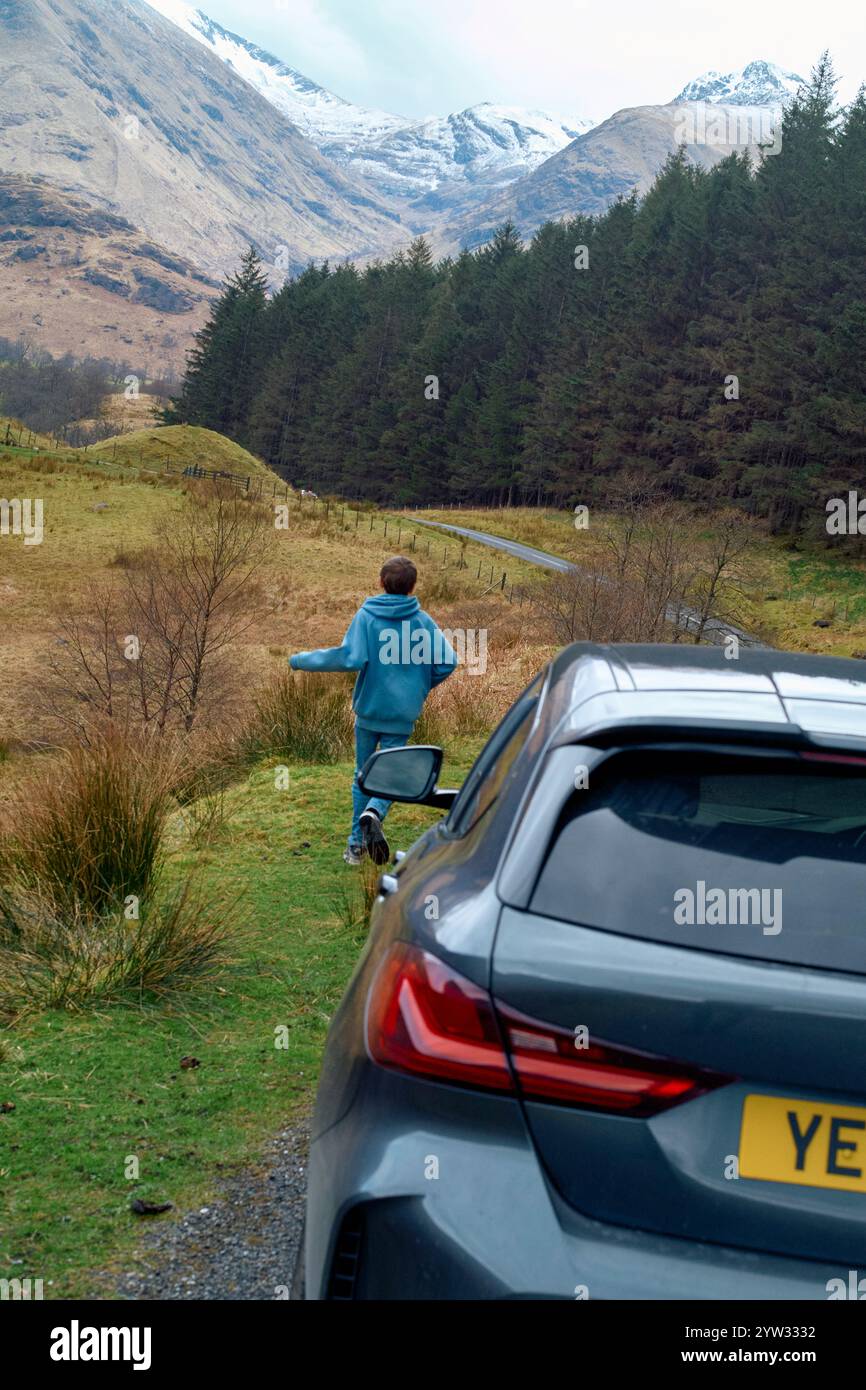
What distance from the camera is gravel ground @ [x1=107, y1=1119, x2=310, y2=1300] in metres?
3.06

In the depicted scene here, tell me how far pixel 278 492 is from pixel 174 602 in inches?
1768

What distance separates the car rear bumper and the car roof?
68cm

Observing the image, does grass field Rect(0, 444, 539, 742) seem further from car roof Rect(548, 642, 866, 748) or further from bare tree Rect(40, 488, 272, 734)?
car roof Rect(548, 642, 866, 748)

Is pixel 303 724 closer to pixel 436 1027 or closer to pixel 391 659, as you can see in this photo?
pixel 391 659

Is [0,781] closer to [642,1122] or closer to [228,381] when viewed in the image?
[642,1122]

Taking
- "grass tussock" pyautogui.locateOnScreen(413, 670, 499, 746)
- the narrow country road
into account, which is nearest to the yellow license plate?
"grass tussock" pyautogui.locateOnScreen(413, 670, 499, 746)

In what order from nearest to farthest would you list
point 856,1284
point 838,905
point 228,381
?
point 856,1284
point 838,905
point 228,381

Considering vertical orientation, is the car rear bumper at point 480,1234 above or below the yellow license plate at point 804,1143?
below

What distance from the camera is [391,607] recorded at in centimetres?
678

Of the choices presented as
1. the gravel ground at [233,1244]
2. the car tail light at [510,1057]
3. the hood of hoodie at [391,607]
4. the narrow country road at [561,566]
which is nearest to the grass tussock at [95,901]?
the gravel ground at [233,1244]

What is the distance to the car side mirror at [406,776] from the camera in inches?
153

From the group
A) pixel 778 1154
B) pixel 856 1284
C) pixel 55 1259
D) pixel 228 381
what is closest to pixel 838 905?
pixel 778 1154

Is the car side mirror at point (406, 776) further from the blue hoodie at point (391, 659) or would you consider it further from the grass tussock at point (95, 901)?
the blue hoodie at point (391, 659)

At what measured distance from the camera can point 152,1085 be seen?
4207 millimetres
